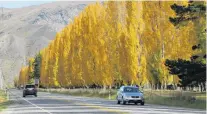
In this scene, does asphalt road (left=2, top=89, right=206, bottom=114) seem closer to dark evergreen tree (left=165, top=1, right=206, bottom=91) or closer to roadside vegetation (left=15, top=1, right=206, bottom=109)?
dark evergreen tree (left=165, top=1, right=206, bottom=91)

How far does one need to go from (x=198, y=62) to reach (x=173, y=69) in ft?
5.73

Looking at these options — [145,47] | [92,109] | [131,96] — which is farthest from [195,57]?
[145,47]

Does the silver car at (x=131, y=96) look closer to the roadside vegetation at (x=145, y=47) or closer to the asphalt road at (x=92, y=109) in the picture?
the asphalt road at (x=92, y=109)

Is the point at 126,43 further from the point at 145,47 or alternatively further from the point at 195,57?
the point at 195,57

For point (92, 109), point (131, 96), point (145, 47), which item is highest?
point (145, 47)

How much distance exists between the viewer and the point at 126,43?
5209 centimetres

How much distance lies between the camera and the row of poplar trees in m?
45.1

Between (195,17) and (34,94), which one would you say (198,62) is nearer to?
(195,17)

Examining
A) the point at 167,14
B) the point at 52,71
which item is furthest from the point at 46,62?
the point at 167,14

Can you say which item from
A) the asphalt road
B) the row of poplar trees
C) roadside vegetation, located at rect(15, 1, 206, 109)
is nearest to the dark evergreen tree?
roadside vegetation, located at rect(15, 1, 206, 109)

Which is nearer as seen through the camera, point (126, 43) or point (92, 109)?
point (92, 109)

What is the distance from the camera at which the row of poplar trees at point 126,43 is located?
45094 mm

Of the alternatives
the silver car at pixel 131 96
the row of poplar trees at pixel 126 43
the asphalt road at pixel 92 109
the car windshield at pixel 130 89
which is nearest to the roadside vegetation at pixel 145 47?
the row of poplar trees at pixel 126 43

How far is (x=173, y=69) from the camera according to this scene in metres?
33.1
